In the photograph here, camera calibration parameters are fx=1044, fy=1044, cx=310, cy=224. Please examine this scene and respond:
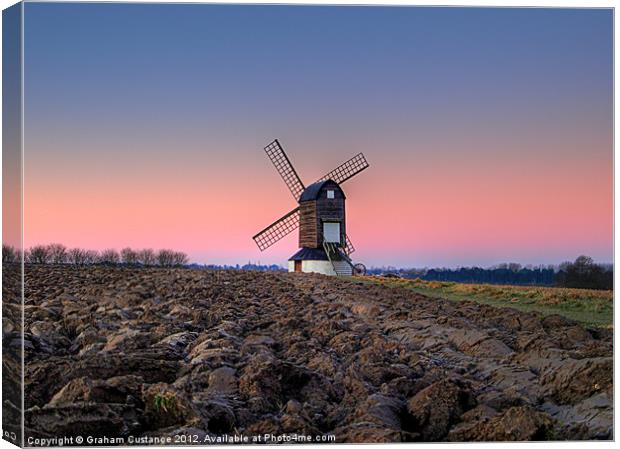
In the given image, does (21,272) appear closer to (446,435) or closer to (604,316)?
(446,435)

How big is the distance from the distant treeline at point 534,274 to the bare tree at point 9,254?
20.0 ft

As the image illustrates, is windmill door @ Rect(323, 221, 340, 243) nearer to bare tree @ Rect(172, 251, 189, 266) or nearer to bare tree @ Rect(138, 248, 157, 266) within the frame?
bare tree @ Rect(172, 251, 189, 266)

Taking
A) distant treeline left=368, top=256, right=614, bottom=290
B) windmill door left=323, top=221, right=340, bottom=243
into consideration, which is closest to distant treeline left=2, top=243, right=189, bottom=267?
distant treeline left=368, top=256, right=614, bottom=290

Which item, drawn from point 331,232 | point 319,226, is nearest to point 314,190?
point 331,232

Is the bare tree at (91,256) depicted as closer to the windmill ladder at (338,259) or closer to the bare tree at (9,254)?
the bare tree at (9,254)

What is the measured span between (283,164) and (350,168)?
113cm

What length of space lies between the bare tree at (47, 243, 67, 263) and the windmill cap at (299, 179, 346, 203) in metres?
7.79

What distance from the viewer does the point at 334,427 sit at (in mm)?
12070


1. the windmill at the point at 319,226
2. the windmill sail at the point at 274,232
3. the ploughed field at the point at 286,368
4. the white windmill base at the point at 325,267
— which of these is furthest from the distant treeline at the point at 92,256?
the white windmill base at the point at 325,267

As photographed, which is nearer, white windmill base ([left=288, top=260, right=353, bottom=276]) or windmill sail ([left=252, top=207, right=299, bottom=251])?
windmill sail ([left=252, top=207, right=299, bottom=251])

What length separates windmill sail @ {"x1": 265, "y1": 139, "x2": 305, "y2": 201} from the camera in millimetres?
15137

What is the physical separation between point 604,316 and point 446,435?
3.50 metres

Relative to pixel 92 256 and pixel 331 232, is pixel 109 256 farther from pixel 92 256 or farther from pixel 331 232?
pixel 331 232

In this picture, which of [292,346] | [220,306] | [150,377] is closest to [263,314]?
[220,306]
